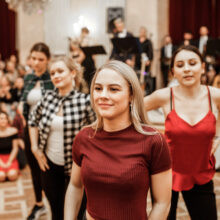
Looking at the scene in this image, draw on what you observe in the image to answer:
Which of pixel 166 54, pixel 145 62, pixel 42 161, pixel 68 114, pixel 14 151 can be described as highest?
pixel 166 54

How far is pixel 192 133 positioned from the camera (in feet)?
6.72

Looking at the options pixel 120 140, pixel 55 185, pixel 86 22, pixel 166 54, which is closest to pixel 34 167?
pixel 55 185

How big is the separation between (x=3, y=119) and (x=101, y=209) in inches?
144

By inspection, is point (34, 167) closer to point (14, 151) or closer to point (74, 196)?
point (74, 196)

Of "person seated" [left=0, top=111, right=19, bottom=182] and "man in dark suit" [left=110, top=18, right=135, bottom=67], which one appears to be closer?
"person seated" [left=0, top=111, right=19, bottom=182]

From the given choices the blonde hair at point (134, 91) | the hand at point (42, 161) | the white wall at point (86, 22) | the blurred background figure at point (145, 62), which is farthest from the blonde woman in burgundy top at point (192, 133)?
the white wall at point (86, 22)

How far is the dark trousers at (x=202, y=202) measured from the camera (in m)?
2.04

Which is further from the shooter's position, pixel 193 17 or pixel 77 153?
pixel 193 17

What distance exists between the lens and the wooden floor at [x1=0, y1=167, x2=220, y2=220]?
341 cm

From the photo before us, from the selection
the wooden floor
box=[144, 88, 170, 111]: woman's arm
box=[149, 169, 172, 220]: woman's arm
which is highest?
box=[144, 88, 170, 111]: woman's arm

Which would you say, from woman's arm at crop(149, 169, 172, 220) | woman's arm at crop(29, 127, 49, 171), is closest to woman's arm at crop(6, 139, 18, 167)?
woman's arm at crop(29, 127, 49, 171)

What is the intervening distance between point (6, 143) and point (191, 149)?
3.46 m

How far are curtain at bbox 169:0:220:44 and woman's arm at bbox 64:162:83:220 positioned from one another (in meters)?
10.3

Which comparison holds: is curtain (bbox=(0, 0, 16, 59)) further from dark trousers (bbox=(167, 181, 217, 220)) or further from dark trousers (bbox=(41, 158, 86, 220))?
dark trousers (bbox=(167, 181, 217, 220))
